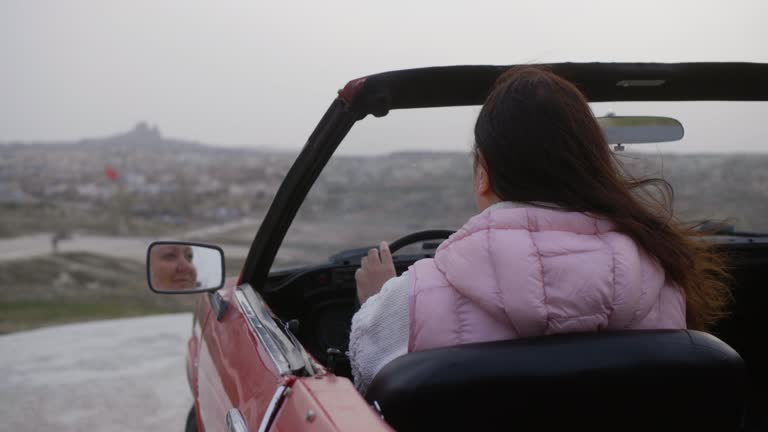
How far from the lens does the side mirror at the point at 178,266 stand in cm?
227

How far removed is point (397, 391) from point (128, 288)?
7.08 m

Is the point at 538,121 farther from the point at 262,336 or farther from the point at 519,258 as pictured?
the point at 262,336

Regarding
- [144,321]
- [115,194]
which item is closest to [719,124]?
[144,321]

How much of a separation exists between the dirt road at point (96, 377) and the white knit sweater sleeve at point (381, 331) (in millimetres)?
3100

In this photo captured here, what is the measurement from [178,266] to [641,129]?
58.3 inches

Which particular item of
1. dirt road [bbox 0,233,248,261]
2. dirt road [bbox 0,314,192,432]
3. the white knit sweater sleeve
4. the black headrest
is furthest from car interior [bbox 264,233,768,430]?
dirt road [bbox 0,233,248,261]

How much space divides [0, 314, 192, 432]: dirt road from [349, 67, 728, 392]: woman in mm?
3279

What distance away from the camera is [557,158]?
137cm

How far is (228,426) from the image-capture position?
179 cm

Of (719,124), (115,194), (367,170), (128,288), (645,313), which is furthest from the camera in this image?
(115,194)

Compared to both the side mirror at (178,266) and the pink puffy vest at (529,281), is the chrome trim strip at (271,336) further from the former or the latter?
the pink puffy vest at (529,281)

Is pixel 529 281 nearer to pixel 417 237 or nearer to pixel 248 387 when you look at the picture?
pixel 248 387

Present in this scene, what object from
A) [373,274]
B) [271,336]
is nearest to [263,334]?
[271,336]

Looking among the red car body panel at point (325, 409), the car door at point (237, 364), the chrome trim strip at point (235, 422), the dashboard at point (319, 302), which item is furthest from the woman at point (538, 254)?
the dashboard at point (319, 302)
